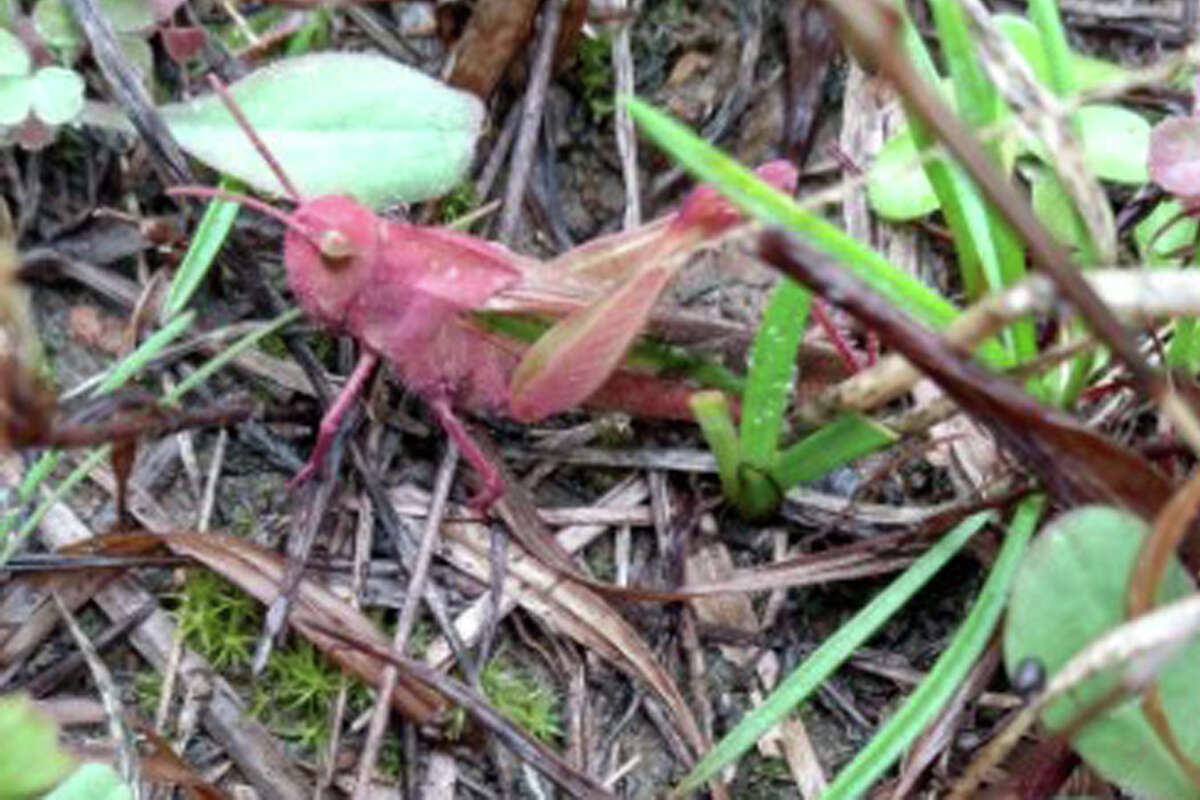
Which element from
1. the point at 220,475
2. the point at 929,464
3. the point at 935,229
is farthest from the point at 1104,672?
the point at 220,475

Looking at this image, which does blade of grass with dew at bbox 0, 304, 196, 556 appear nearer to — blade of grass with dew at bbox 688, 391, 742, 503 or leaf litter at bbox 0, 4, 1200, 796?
leaf litter at bbox 0, 4, 1200, 796

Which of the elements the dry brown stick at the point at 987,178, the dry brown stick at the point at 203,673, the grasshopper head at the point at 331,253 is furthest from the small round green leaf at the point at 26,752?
the dry brown stick at the point at 987,178

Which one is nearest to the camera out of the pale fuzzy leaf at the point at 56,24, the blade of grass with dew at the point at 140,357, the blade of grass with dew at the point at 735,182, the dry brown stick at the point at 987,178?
the dry brown stick at the point at 987,178

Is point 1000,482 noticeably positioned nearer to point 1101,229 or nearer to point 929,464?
point 929,464

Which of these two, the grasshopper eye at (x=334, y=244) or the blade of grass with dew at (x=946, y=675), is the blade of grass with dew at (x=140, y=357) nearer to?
the grasshopper eye at (x=334, y=244)

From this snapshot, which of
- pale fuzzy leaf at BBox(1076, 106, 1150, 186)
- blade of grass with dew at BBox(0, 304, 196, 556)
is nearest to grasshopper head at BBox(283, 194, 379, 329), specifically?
blade of grass with dew at BBox(0, 304, 196, 556)

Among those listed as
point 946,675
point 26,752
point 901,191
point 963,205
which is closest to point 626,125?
point 901,191
